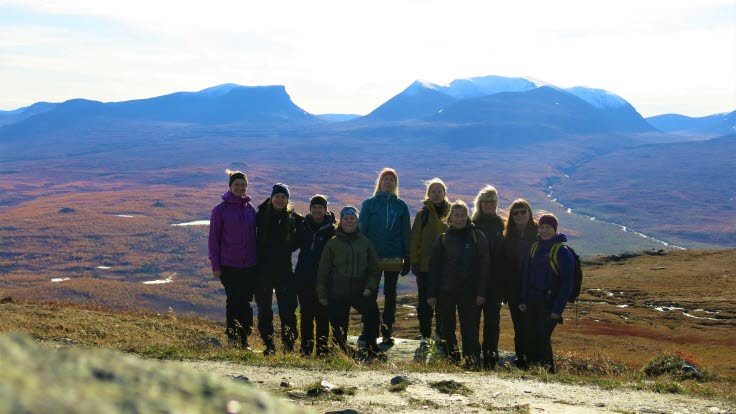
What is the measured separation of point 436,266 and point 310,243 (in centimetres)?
192

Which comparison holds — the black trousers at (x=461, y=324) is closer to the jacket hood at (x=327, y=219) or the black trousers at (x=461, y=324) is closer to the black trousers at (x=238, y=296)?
the jacket hood at (x=327, y=219)

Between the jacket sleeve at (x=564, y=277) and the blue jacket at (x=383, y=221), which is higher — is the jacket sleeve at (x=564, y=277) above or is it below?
below

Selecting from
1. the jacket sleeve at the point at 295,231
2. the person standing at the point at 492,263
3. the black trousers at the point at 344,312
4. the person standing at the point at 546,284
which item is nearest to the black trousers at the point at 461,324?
the person standing at the point at 492,263

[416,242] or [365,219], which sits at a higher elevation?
[365,219]

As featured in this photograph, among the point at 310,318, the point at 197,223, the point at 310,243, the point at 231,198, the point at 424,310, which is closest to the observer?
the point at 231,198

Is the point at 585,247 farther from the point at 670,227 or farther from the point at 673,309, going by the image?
the point at 673,309

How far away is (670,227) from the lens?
115 metres

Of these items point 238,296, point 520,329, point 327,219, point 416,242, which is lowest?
point 520,329

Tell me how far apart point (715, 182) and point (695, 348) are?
571 ft

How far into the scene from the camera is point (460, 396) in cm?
604

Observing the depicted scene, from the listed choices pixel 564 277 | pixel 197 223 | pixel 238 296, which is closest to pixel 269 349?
pixel 238 296

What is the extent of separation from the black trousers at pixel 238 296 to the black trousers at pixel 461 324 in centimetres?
279

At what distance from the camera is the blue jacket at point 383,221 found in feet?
31.6

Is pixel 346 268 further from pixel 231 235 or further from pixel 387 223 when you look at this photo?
pixel 231 235
